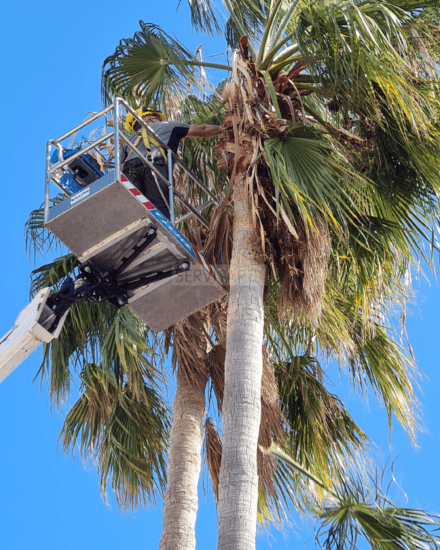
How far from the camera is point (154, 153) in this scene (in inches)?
386

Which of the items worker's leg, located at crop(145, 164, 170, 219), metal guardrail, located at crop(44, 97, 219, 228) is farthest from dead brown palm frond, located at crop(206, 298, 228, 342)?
worker's leg, located at crop(145, 164, 170, 219)

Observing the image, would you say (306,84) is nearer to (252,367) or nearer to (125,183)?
(125,183)

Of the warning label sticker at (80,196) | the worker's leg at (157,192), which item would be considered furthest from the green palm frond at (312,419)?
the warning label sticker at (80,196)

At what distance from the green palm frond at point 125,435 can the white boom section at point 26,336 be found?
5.04 feet

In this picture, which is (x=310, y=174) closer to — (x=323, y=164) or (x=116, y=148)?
(x=323, y=164)

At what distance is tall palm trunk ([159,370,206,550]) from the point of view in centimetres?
945

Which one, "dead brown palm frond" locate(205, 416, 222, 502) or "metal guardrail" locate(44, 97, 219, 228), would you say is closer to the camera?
"metal guardrail" locate(44, 97, 219, 228)

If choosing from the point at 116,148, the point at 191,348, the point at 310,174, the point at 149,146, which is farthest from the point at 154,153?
the point at 191,348

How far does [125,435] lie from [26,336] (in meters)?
2.19

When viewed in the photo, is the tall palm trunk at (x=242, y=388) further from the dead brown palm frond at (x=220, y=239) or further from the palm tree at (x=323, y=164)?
the dead brown palm frond at (x=220, y=239)

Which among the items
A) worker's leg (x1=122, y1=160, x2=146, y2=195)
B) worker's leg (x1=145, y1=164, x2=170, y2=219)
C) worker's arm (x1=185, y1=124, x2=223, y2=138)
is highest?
worker's arm (x1=185, y1=124, x2=223, y2=138)

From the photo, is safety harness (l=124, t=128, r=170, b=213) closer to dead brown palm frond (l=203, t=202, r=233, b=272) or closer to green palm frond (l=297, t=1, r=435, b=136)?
dead brown palm frond (l=203, t=202, r=233, b=272)

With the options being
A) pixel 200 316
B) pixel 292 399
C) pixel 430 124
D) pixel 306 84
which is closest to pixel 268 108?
pixel 306 84

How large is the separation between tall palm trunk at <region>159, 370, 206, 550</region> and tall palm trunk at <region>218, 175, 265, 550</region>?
1.64m
